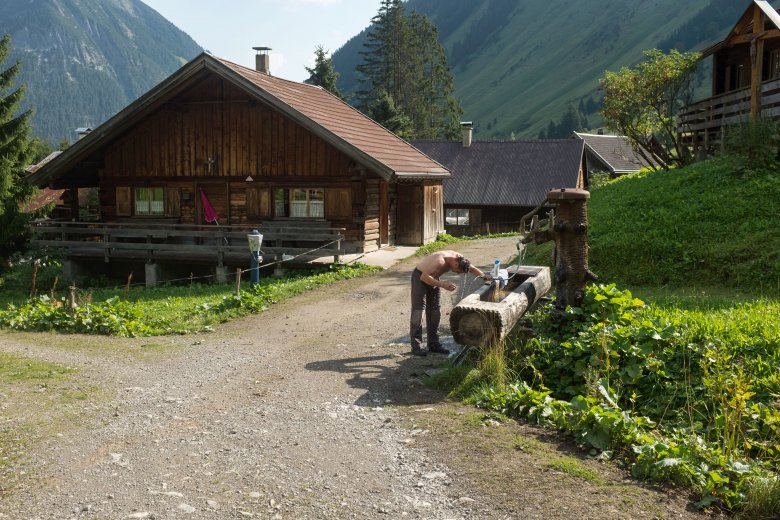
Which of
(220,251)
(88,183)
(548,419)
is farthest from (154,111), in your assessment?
(548,419)

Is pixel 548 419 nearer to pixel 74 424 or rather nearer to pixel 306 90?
pixel 74 424

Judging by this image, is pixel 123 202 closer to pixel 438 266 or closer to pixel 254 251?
pixel 254 251

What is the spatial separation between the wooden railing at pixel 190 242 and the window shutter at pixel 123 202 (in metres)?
0.82

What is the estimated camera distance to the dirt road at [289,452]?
5.71m

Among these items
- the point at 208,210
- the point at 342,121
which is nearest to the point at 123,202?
the point at 208,210

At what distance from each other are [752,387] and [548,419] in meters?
2.29

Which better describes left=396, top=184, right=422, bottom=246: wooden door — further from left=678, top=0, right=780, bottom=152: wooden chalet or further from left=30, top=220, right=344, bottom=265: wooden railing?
left=678, top=0, right=780, bottom=152: wooden chalet

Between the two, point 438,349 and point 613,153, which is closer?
point 438,349

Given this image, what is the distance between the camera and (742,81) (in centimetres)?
2823

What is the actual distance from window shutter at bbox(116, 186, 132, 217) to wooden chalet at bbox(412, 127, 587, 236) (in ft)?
65.3

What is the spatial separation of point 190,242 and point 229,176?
2669 millimetres

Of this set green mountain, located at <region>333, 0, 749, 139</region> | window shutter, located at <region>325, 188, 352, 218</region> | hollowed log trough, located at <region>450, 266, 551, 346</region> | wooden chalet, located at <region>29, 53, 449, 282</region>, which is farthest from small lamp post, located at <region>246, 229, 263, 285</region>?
green mountain, located at <region>333, 0, 749, 139</region>

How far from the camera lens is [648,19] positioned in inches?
7087

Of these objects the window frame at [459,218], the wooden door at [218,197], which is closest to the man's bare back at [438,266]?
the wooden door at [218,197]
